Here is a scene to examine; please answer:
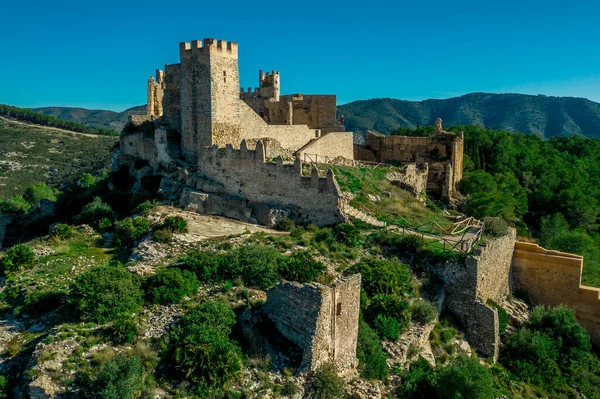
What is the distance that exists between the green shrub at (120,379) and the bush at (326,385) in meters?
3.74

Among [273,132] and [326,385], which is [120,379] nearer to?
[326,385]

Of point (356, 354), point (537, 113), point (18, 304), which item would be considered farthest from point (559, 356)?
point (537, 113)

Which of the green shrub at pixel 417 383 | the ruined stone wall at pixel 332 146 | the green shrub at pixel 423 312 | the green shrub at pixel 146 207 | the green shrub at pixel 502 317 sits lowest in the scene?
the green shrub at pixel 417 383

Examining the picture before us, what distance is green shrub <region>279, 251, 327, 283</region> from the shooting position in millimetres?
14680

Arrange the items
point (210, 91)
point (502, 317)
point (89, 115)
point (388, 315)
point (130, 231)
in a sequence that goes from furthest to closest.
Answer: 1. point (89, 115)
2. point (210, 91)
3. point (130, 231)
4. point (502, 317)
5. point (388, 315)

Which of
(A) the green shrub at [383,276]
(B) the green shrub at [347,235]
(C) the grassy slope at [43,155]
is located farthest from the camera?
(C) the grassy slope at [43,155]

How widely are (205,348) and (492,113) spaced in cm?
14008

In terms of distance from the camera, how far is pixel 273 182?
822 inches

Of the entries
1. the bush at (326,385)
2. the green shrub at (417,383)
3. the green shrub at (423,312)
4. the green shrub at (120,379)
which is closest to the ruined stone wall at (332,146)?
the green shrub at (423,312)

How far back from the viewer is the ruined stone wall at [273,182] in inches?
782

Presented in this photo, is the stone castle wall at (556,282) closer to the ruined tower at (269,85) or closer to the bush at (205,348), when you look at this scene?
the bush at (205,348)

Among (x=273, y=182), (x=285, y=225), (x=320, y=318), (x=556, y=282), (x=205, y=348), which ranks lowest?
(x=556, y=282)

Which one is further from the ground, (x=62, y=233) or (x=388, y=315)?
(x=62, y=233)

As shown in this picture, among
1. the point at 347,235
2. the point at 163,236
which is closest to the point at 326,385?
the point at 347,235
